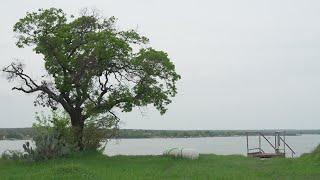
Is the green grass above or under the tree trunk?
under

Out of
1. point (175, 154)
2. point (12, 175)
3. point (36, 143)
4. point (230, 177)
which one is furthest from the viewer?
point (175, 154)

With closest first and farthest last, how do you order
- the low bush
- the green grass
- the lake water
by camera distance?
1. the green grass
2. the low bush
3. the lake water

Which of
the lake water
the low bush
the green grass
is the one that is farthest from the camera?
the lake water

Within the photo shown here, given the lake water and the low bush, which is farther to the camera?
the lake water

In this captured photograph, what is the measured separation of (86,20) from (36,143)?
7.76m

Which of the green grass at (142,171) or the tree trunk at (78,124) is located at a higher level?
the tree trunk at (78,124)

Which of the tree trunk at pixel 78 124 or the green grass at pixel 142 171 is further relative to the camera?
the tree trunk at pixel 78 124

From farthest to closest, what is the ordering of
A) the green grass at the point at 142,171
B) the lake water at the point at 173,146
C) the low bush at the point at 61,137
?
the lake water at the point at 173,146 < the low bush at the point at 61,137 < the green grass at the point at 142,171

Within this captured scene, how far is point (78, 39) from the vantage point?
2994 cm

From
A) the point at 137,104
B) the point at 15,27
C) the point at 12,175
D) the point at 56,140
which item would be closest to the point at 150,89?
the point at 137,104

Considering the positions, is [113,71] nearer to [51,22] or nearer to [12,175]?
[51,22]

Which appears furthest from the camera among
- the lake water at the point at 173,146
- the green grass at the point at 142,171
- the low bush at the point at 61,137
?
the lake water at the point at 173,146

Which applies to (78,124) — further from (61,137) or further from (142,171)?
(142,171)

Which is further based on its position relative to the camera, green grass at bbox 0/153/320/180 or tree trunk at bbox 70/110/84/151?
tree trunk at bbox 70/110/84/151
